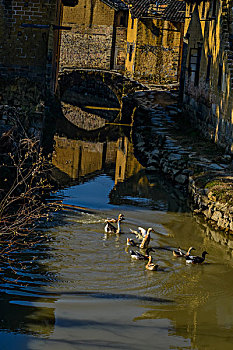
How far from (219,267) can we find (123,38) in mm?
38291

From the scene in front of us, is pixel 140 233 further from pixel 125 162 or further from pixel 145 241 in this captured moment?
pixel 125 162

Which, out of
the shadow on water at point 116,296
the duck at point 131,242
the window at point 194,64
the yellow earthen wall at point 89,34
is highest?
the yellow earthen wall at point 89,34

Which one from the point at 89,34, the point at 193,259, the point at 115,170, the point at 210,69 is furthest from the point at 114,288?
the point at 89,34

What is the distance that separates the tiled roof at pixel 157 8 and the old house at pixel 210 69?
7.84 metres

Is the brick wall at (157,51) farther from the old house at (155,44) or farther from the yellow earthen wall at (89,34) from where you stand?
the yellow earthen wall at (89,34)

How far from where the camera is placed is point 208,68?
27734 mm

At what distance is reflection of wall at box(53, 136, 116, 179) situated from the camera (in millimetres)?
23895

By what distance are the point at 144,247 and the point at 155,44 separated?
31020 mm

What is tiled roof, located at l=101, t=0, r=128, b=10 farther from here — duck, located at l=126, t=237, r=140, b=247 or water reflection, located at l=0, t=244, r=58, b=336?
water reflection, located at l=0, t=244, r=58, b=336

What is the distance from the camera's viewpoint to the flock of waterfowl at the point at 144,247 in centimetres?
1410

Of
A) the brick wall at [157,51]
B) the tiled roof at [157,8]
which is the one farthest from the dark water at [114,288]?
the brick wall at [157,51]

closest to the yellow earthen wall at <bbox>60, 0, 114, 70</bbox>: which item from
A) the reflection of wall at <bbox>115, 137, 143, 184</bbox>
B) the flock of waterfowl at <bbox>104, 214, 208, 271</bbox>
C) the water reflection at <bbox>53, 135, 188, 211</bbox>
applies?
the water reflection at <bbox>53, 135, 188, 211</bbox>

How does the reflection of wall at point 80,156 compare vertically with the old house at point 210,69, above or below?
below

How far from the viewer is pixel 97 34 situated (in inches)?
2015
